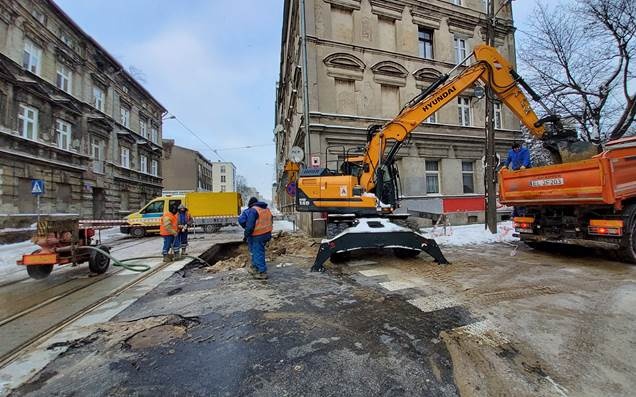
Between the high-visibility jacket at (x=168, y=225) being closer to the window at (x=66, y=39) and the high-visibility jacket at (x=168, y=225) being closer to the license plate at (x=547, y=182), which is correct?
the license plate at (x=547, y=182)

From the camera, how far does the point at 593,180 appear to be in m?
6.31

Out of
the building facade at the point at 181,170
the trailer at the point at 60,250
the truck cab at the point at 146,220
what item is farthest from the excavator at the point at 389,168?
the building facade at the point at 181,170

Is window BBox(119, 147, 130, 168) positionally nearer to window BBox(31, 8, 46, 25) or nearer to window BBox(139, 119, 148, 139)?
window BBox(139, 119, 148, 139)

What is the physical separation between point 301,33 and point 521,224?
1179cm

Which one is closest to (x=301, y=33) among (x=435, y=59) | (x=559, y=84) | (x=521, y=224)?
(x=435, y=59)

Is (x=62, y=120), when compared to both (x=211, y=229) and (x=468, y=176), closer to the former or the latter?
(x=211, y=229)

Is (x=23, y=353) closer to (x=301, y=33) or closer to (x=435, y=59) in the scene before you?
(x=301, y=33)

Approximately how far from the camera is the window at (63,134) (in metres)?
17.1

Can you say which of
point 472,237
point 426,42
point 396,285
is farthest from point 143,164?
point 396,285

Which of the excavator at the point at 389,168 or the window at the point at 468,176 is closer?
the excavator at the point at 389,168

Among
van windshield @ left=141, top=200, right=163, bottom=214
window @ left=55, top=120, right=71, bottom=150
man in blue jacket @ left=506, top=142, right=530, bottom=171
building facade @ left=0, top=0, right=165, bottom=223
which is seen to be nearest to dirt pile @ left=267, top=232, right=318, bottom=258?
man in blue jacket @ left=506, top=142, right=530, bottom=171

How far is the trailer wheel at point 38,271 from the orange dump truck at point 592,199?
11.1 meters

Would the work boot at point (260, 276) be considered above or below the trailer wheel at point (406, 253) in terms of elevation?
below

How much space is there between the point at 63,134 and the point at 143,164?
376 inches
